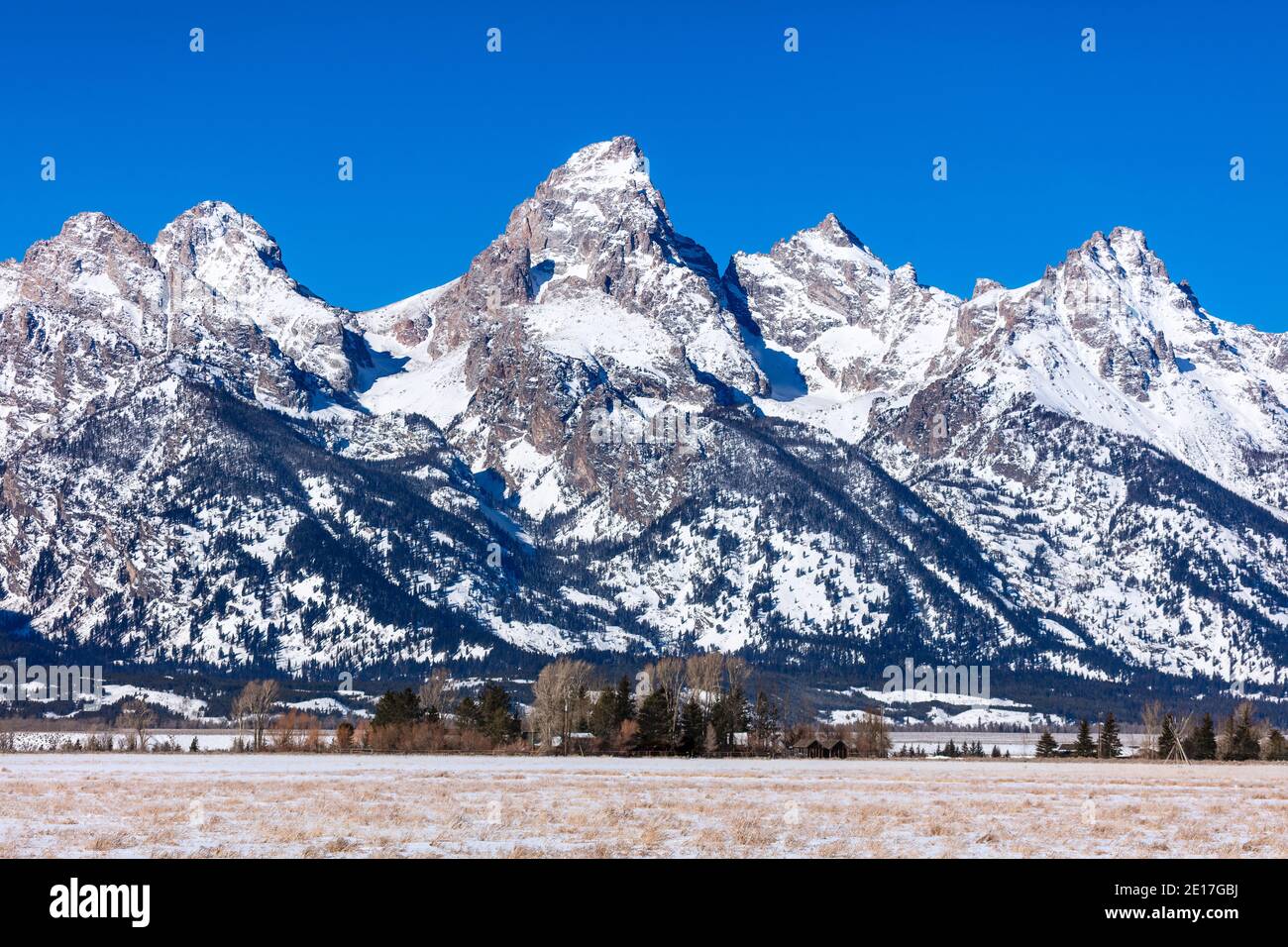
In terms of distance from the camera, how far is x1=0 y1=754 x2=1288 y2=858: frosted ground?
179 feet

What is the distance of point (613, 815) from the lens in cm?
6956

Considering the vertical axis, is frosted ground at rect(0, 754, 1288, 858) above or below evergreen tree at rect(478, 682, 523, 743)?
above

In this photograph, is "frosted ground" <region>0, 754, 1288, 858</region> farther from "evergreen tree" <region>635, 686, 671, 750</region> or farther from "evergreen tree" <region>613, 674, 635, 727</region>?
"evergreen tree" <region>613, 674, 635, 727</region>

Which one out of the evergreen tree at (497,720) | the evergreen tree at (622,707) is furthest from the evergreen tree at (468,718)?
the evergreen tree at (622,707)

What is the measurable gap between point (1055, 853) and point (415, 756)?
119678 mm

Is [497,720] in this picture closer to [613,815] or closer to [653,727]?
[653,727]

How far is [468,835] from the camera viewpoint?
194 ft

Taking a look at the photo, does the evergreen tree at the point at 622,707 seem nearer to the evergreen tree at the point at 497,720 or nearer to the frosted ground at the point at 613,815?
the evergreen tree at the point at 497,720

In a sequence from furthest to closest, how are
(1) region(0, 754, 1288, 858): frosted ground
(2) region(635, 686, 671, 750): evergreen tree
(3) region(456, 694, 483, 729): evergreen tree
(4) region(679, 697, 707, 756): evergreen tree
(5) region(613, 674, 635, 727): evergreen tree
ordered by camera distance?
(3) region(456, 694, 483, 729): evergreen tree → (5) region(613, 674, 635, 727): evergreen tree → (4) region(679, 697, 707, 756): evergreen tree → (2) region(635, 686, 671, 750): evergreen tree → (1) region(0, 754, 1288, 858): frosted ground

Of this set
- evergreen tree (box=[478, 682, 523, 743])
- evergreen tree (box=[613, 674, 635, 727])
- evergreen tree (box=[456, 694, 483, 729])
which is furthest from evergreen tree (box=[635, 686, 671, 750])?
evergreen tree (box=[456, 694, 483, 729])

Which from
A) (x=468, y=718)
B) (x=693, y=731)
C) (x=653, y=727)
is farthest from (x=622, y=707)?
(x=468, y=718)

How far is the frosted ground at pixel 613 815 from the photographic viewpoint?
2149 inches

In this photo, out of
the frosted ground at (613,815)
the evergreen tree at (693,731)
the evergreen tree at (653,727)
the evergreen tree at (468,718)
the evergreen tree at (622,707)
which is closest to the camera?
the frosted ground at (613,815)

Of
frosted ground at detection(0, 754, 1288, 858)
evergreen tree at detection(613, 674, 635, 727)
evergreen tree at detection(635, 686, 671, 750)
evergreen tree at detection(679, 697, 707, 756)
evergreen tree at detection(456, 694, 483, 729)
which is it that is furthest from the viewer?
evergreen tree at detection(456, 694, 483, 729)
